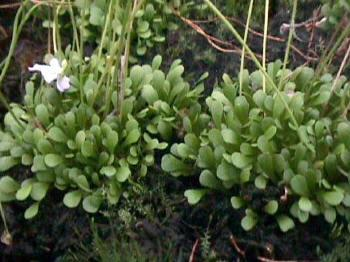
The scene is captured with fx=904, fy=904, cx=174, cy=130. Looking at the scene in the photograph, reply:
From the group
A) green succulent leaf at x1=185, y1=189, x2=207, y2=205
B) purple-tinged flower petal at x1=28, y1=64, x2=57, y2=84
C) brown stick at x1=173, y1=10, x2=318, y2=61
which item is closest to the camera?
green succulent leaf at x1=185, y1=189, x2=207, y2=205

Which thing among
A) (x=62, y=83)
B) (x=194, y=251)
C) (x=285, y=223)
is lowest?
(x=194, y=251)

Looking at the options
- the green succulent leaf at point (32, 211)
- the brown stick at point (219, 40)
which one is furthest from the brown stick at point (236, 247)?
the brown stick at point (219, 40)

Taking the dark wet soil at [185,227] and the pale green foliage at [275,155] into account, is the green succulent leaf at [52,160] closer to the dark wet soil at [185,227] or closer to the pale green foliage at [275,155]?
the dark wet soil at [185,227]

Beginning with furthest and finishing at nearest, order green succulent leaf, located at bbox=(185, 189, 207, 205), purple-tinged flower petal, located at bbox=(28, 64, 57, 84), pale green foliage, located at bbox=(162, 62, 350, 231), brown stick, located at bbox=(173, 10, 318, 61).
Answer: brown stick, located at bbox=(173, 10, 318, 61) → purple-tinged flower petal, located at bbox=(28, 64, 57, 84) → green succulent leaf, located at bbox=(185, 189, 207, 205) → pale green foliage, located at bbox=(162, 62, 350, 231)

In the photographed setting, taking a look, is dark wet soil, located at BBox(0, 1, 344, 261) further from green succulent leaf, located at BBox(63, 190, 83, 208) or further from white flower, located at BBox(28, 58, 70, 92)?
white flower, located at BBox(28, 58, 70, 92)

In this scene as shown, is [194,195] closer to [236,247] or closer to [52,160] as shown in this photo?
[236,247]

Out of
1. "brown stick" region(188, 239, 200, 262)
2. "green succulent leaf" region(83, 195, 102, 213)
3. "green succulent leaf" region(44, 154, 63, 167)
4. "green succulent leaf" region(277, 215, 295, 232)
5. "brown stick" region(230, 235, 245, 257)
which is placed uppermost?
"green succulent leaf" region(44, 154, 63, 167)

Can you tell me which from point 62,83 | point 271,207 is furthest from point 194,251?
point 62,83

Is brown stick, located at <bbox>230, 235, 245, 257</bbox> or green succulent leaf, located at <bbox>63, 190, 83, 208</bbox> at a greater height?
green succulent leaf, located at <bbox>63, 190, 83, 208</bbox>

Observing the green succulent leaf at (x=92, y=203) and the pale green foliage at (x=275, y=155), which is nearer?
the pale green foliage at (x=275, y=155)

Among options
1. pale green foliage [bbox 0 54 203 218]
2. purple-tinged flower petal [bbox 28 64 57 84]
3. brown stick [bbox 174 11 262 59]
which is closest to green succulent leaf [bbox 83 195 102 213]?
pale green foliage [bbox 0 54 203 218]

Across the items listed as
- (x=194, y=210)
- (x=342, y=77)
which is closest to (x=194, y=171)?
(x=194, y=210)
